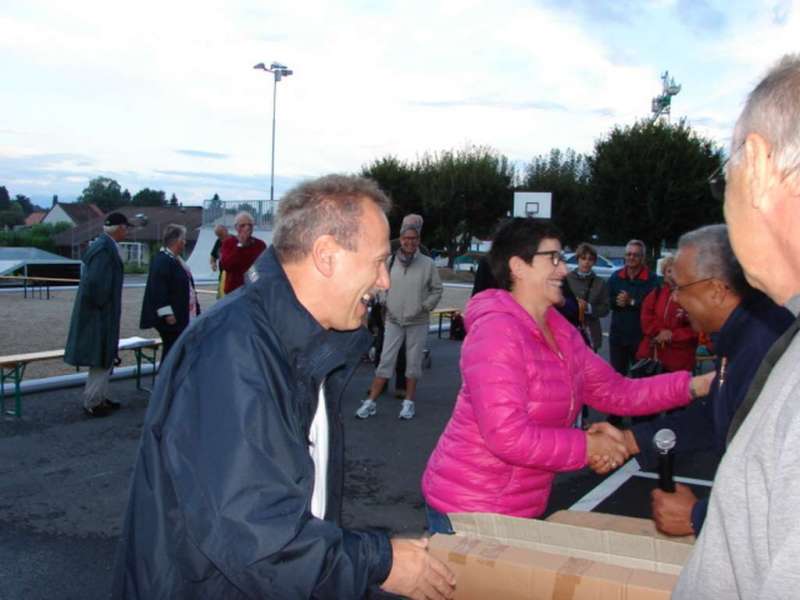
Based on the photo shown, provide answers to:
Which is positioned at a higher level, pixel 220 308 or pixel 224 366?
pixel 220 308

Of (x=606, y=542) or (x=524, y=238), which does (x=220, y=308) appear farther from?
(x=524, y=238)

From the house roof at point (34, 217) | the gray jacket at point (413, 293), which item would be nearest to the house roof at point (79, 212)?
the house roof at point (34, 217)

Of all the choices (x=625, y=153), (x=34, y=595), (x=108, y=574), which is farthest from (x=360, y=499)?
(x=625, y=153)

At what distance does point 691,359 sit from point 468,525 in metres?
5.94

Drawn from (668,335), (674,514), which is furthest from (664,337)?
(674,514)

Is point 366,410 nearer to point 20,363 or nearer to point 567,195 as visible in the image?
point 20,363

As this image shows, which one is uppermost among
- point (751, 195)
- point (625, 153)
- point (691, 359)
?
point (625, 153)

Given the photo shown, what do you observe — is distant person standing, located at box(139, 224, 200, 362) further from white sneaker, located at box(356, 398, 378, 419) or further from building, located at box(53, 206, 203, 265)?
building, located at box(53, 206, 203, 265)

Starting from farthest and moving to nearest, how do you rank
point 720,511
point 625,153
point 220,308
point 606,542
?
1. point 625,153
2. point 606,542
3. point 220,308
4. point 720,511

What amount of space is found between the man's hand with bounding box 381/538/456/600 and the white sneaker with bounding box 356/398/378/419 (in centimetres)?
609

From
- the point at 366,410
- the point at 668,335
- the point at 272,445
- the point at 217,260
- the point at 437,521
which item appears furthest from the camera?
the point at 217,260

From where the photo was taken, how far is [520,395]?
2.64 m

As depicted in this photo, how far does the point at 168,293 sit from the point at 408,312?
8.54 feet

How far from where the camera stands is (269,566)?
163 cm
